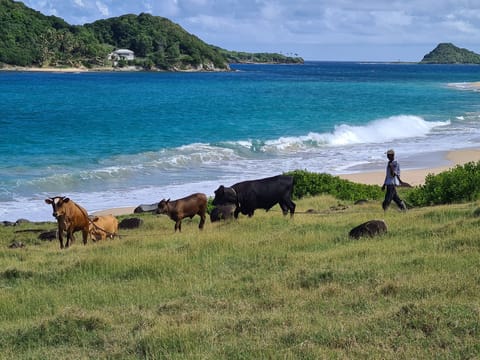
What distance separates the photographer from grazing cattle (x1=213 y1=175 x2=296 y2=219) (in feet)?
57.9

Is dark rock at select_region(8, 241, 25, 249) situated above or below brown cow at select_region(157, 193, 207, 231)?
below

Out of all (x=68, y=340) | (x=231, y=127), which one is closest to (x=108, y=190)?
(x=68, y=340)

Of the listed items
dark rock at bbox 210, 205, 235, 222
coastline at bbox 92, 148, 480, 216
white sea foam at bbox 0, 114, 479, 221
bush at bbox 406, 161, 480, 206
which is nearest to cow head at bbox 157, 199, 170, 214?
dark rock at bbox 210, 205, 235, 222

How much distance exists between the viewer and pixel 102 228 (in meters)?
17.1

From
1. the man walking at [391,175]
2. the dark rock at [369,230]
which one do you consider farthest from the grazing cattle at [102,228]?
the man walking at [391,175]

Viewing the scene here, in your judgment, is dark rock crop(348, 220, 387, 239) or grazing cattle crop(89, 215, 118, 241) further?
grazing cattle crop(89, 215, 118, 241)

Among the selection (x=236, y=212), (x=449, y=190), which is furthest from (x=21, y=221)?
(x=449, y=190)

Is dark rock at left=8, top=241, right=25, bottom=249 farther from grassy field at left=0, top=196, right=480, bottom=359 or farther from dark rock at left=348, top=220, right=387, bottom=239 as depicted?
dark rock at left=348, top=220, right=387, bottom=239

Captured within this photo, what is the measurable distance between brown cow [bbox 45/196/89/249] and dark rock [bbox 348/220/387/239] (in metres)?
5.88

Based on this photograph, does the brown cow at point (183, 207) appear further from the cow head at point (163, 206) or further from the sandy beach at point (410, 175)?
the sandy beach at point (410, 175)

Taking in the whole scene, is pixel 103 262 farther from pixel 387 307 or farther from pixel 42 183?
pixel 42 183

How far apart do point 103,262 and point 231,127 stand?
152 feet

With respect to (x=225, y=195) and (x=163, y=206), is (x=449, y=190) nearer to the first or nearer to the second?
(x=225, y=195)

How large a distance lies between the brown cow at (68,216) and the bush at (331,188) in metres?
10.9
